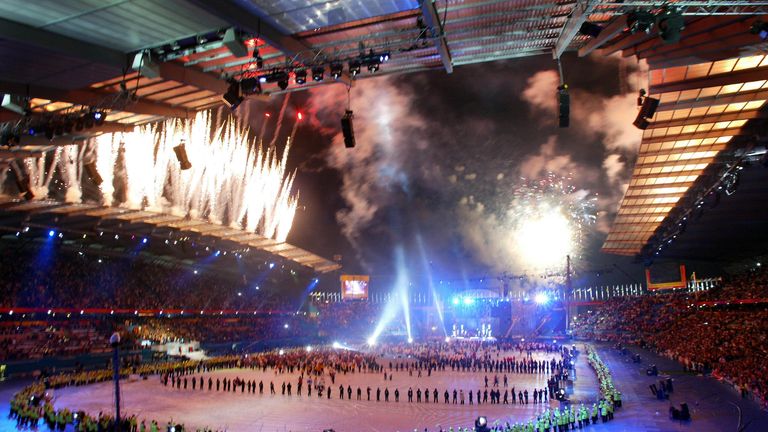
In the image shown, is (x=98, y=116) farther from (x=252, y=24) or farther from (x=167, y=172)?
(x=167, y=172)

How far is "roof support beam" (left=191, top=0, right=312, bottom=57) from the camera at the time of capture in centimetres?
1116

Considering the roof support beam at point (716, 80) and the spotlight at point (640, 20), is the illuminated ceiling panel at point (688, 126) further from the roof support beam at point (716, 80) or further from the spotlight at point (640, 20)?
the spotlight at point (640, 20)

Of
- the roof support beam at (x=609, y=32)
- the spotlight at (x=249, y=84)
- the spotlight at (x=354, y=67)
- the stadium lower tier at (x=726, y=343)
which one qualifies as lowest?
the stadium lower tier at (x=726, y=343)

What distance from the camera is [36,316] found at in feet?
128

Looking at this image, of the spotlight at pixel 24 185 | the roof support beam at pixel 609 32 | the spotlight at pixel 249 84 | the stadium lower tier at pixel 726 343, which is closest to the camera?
the roof support beam at pixel 609 32

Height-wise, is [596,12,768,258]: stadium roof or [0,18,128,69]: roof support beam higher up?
[596,12,768,258]: stadium roof

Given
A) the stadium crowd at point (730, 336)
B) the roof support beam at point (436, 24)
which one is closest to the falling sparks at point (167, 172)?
the roof support beam at point (436, 24)

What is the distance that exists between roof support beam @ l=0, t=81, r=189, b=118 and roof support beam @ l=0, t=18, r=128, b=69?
113 inches

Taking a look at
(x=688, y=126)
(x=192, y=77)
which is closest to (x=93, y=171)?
(x=192, y=77)

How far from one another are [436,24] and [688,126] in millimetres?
21754

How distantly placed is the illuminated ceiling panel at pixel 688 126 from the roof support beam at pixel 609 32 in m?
8.07

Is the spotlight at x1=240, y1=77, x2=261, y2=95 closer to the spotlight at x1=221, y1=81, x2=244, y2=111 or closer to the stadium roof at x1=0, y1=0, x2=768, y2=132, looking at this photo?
the spotlight at x1=221, y1=81, x2=244, y2=111

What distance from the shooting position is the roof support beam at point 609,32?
44.4 feet

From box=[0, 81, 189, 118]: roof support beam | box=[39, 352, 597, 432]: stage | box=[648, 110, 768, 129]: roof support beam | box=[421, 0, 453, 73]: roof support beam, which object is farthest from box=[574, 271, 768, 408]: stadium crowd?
box=[0, 81, 189, 118]: roof support beam
